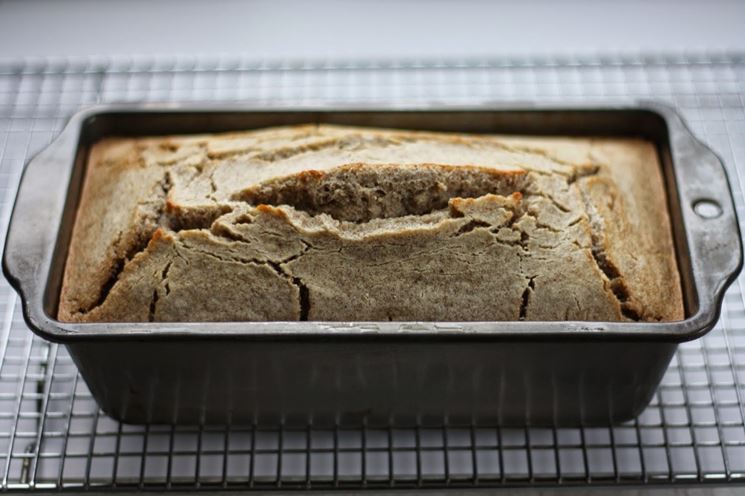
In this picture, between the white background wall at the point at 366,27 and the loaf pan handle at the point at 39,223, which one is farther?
the white background wall at the point at 366,27

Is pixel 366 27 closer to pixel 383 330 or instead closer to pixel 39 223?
pixel 39 223

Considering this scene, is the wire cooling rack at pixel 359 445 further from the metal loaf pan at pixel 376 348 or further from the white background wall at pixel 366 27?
the white background wall at pixel 366 27

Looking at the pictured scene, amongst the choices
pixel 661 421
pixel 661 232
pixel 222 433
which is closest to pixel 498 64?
pixel 661 232

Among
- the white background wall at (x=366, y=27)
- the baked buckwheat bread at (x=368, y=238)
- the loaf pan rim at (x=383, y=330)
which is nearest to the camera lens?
the loaf pan rim at (x=383, y=330)

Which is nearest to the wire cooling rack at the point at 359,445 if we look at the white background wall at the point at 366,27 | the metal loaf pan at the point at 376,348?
the metal loaf pan at the point at 376,348

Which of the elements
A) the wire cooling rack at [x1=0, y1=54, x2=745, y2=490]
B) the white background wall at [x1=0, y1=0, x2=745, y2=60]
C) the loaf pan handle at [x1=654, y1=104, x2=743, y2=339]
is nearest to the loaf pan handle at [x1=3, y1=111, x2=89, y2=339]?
the wire cooling rack at [x1=0, y1=54, x2=745, y2=490]

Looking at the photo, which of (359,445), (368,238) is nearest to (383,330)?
(368,238)
